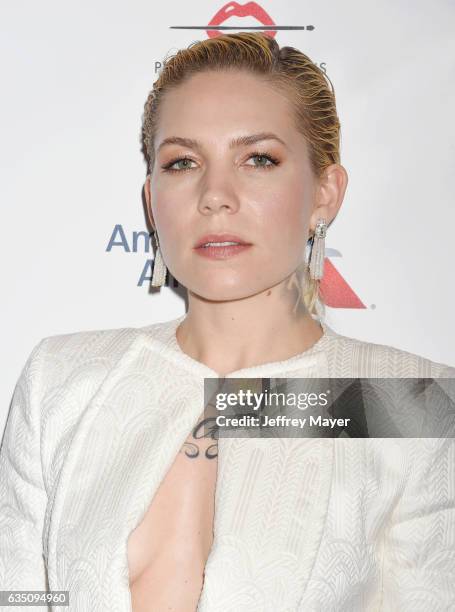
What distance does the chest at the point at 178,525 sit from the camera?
58.6 inches

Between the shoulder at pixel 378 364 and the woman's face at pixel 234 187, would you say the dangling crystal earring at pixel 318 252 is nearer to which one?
the woman's face at pixel 234 187

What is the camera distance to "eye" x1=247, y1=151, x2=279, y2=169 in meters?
1.57

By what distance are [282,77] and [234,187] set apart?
30 cm

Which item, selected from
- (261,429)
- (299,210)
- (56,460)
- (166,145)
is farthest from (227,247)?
(56,460)

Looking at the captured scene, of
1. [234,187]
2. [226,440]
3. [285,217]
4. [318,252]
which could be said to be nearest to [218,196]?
[234,187]

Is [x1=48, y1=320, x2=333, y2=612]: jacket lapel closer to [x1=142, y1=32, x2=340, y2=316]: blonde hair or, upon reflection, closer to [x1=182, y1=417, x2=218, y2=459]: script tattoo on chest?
[x1=182, y1=417, x2=218, y2=459]: script tattoo on chest

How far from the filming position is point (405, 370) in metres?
1.63

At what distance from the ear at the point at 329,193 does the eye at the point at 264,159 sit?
15 centimetres

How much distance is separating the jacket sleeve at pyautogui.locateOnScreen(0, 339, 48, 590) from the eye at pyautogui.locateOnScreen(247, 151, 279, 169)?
693 mm

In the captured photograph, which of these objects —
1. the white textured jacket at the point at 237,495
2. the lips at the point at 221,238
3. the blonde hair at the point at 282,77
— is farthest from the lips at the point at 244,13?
the white textured jacket at the point at 237,495

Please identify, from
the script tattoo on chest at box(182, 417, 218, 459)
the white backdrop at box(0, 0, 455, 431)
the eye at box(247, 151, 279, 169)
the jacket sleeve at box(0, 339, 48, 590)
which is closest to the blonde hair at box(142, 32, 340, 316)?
the eye at box(247, 151, 279, 169)

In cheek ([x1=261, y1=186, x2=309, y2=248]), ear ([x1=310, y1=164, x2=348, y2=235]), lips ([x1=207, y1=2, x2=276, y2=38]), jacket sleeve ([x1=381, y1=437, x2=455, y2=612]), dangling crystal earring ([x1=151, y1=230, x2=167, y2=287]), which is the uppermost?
lips ([x1=207, y1=2, x2=276, y2=38])

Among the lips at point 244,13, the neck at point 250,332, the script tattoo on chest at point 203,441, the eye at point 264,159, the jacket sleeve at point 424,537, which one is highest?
the lips at point 244,13

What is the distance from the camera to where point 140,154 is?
6.45ft
